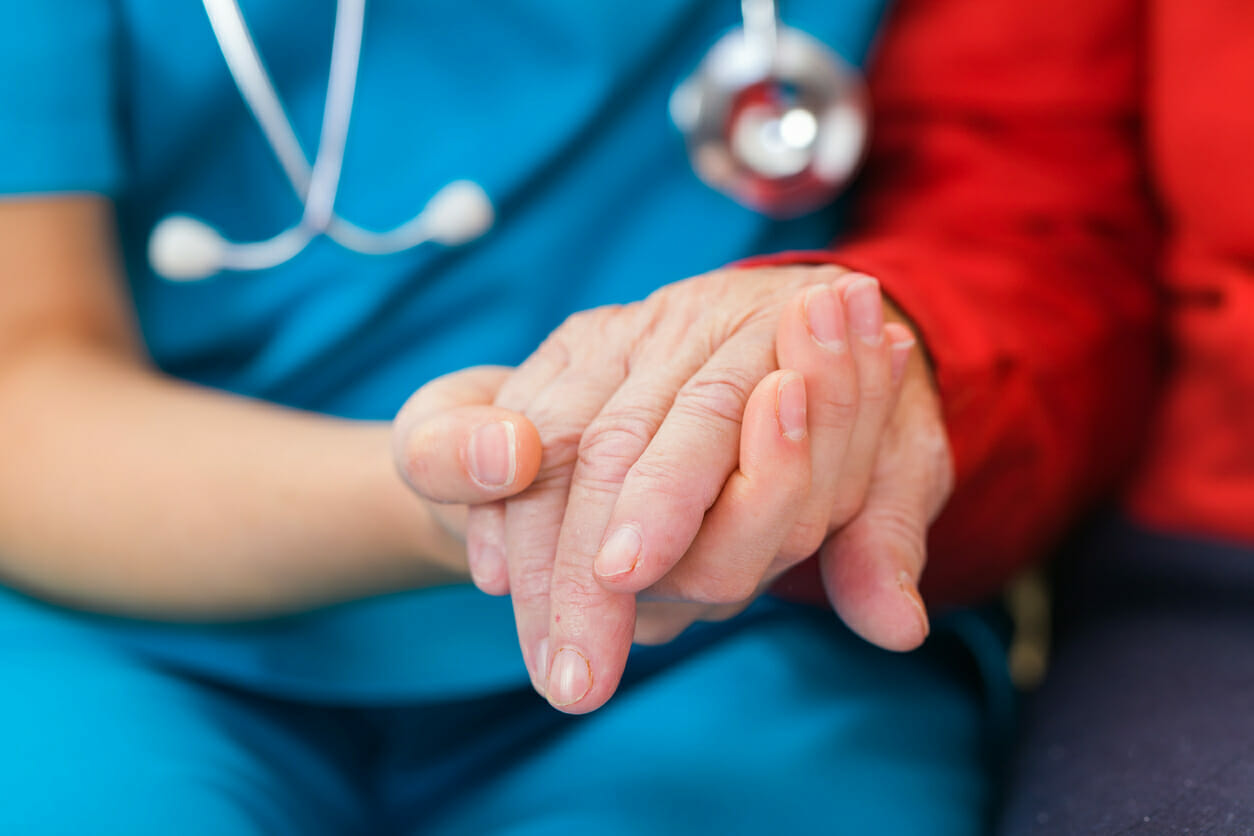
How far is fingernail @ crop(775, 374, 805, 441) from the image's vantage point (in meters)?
0.36

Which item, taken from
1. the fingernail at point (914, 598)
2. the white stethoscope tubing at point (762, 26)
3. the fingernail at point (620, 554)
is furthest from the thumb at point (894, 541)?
Answer: the white stethoscope tubing at point (762, 26)

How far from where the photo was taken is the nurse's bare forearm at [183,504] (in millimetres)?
501

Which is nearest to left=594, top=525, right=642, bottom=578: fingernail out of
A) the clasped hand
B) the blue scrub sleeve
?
the clasped hand

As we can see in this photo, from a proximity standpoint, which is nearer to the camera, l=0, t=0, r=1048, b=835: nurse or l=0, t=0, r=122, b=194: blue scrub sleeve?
l=0, t=0, r=1048, b=835: nurse

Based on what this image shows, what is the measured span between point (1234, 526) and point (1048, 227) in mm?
188

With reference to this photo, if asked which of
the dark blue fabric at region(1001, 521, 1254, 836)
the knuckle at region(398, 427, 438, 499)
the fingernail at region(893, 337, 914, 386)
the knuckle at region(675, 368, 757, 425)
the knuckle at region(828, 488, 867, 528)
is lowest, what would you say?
the dark blue fabric at region(1001, 521, 1254, 836)

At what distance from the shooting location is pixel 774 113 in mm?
564

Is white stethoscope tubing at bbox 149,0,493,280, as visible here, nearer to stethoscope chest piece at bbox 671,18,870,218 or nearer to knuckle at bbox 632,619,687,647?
stethoscope chest piece at bbox 671,18,870,218

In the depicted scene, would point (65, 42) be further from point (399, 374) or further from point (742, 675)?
point (742, 675)

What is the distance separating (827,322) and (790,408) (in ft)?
0.13

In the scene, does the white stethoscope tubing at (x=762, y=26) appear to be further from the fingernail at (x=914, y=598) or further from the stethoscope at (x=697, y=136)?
the fingernail at (x=914, y=598)

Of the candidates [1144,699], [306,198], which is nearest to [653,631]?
[1144,699]

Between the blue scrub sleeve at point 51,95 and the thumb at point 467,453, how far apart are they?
271 millimetres

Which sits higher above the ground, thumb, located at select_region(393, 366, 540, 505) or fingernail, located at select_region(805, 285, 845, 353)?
fingernail, located at select_region(805, 285, 845, 353)
